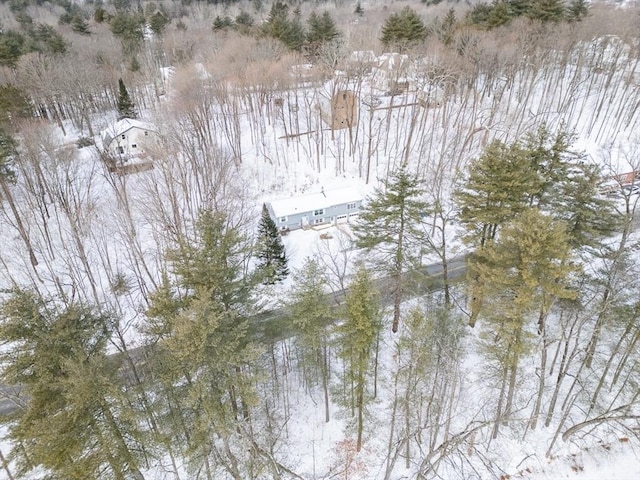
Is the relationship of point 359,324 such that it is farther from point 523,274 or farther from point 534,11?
point 534,11

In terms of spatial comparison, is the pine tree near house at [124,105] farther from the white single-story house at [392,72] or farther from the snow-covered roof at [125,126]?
the white single-story house at [392,72]

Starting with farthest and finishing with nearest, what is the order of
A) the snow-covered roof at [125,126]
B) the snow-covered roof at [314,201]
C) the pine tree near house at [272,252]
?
the snow-covered roof at [125,126] < the snow-covered roof at [314,201] < the pine tree near house at [272,252]

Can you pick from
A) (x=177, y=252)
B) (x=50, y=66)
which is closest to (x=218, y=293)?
(x=177, y=252)

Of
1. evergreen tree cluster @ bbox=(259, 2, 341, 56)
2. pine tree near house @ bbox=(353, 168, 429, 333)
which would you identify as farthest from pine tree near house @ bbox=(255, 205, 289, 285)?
evergreen tree cluster @ bbox=(259, 2, 341, 56)

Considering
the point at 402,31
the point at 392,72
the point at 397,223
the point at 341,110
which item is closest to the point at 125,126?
the point at 341,110

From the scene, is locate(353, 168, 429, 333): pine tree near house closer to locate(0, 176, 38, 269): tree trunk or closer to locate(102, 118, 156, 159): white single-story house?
locate(0, 176, 38, 269): tree trunk

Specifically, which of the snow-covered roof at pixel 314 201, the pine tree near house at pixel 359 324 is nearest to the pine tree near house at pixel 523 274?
the pine tree near house at pixel 359 324
